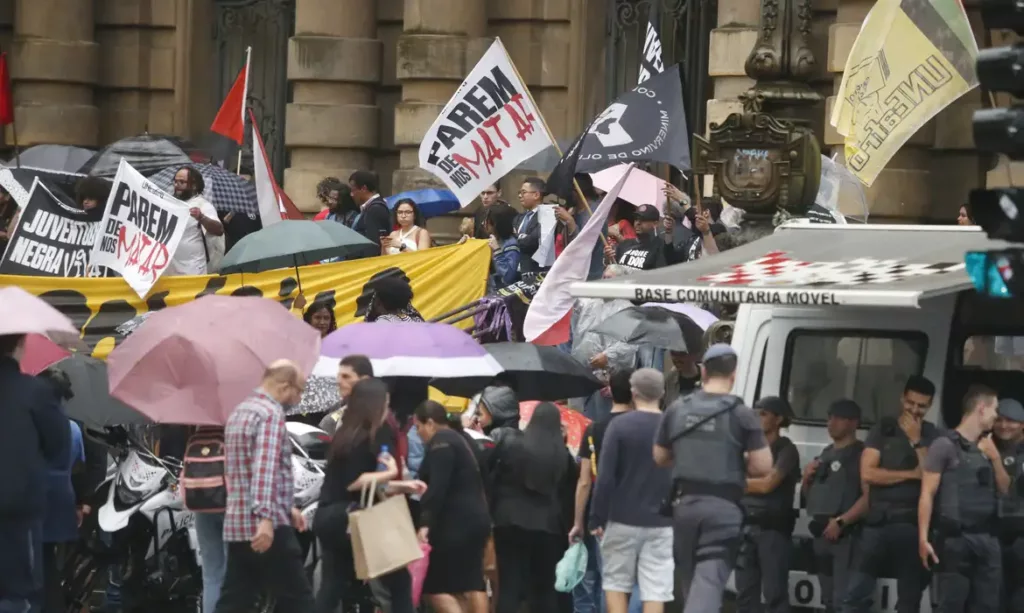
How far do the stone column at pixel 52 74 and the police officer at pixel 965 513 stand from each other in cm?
1420

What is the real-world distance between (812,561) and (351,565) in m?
2.55

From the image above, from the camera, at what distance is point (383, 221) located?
1867 centimetres

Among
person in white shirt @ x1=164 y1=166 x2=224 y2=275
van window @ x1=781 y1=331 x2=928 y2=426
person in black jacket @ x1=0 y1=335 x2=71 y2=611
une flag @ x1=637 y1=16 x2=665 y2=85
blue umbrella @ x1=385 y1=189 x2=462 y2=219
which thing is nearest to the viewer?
person in black jacket @ x1=0 y1=335 x2=71 y2=611

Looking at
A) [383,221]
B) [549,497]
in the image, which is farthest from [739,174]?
[549,497]

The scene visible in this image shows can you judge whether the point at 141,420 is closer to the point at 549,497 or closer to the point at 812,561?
the point at 549,497

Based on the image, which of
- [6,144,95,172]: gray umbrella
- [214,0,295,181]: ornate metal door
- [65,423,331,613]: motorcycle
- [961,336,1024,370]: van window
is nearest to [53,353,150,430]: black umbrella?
[65,423,331,613]: motorcycle

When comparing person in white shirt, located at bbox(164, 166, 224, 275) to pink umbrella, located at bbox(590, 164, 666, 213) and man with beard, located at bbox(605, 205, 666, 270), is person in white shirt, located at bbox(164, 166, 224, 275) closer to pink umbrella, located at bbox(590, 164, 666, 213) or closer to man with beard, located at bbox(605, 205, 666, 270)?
pink umbrella, located at bbox(590, 164, 666, 213)

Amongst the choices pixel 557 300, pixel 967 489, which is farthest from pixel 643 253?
pixel 967 489

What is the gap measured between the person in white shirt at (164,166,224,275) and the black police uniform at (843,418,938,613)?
6.87 meters

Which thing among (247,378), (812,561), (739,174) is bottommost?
(812,561)

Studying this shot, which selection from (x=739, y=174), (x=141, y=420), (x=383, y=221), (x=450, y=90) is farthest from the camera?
(x=450, y=90)

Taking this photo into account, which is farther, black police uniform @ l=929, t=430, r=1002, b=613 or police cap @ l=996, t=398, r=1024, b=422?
police cap @ l=996, t=398, r=1024, b=422

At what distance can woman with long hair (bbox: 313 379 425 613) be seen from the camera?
1188 cm

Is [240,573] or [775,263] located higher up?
[775,263]
